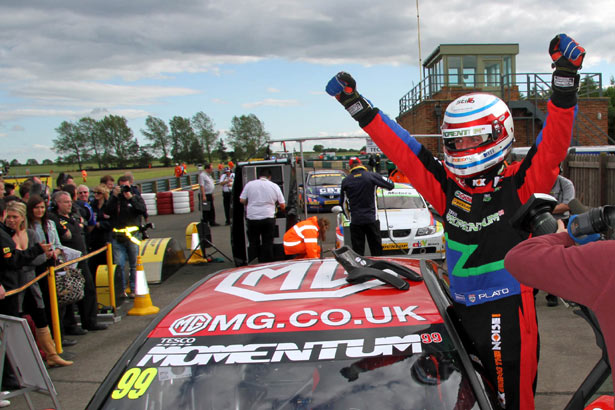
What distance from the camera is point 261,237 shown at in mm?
9148

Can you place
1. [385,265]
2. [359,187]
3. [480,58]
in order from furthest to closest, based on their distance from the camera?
[480,58]
[359,187]
[385,265]

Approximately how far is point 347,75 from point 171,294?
6.00 m

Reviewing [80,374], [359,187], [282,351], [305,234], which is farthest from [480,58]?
[282,351]

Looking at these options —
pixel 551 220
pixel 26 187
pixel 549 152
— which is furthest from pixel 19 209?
pixel 551 220

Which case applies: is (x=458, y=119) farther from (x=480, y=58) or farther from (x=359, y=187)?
(x=480, y=58)

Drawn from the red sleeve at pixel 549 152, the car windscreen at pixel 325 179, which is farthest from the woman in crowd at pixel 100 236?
the car windscreen at pixel 325 179

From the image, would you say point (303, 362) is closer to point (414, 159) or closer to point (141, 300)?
point (414, 159)

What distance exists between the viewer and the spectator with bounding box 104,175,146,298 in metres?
7.76

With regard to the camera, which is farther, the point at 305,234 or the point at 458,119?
the point at 305,234

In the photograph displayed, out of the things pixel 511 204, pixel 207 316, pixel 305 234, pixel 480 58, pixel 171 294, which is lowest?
pixel 171 294

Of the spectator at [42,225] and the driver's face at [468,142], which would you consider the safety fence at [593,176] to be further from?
the spectator at [42,225]

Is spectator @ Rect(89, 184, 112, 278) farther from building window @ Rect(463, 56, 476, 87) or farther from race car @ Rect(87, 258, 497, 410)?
building window @ Rect(463, 56, 476, 87)

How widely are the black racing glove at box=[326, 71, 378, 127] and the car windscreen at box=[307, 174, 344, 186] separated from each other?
54.8 ft

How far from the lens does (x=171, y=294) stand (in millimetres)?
8195
